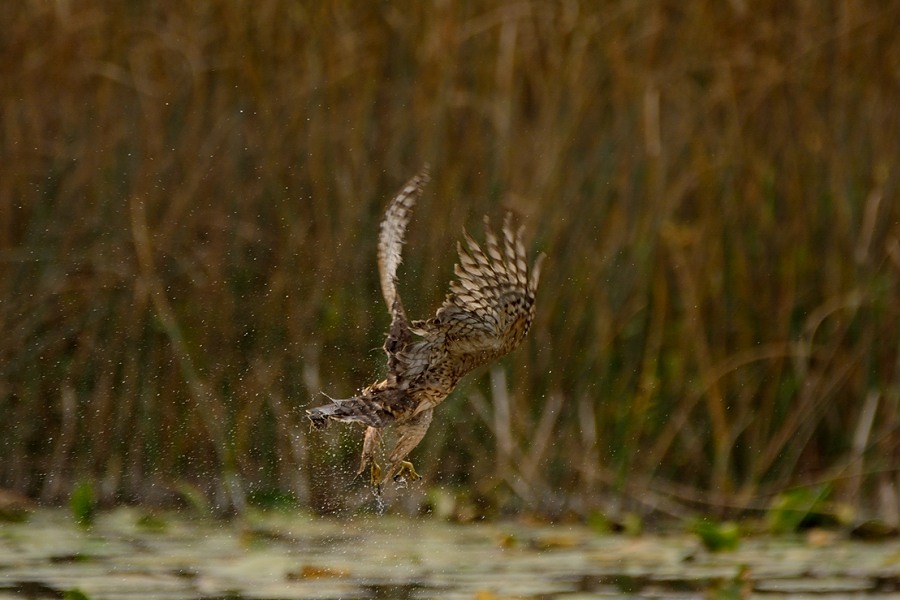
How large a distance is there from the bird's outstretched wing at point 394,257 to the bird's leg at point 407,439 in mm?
123

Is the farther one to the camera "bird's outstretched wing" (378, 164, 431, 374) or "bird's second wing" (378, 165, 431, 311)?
"bird's second wing" (378, 165, 431, 311)

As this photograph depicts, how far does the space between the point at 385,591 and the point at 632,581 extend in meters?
0.59

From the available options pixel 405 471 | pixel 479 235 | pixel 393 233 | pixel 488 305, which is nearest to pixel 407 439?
pixel 405 471

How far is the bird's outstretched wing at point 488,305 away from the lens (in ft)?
10.3

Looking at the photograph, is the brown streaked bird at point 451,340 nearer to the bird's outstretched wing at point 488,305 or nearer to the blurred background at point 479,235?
the bird's outstretched wing at point 488,305

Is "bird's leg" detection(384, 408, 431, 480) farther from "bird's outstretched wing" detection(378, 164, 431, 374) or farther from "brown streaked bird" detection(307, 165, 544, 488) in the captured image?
"bird's outstretched wing" detection(378, 164, 431, 374)

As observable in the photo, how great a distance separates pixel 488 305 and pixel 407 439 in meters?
0.35

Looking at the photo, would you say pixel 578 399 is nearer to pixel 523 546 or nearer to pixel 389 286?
pixel 523 546

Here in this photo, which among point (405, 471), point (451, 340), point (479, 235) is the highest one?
point (479, 235)

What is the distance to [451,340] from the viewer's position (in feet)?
10.5

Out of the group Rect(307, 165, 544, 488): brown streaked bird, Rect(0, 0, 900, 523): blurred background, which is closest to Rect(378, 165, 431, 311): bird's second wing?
Rect(307, 165, 544, 488): brown streaked bird

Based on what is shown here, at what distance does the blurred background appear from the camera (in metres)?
4.76

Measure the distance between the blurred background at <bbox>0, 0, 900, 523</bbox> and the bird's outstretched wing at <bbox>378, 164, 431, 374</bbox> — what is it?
0.99 m

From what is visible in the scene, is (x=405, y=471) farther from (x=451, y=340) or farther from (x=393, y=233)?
(x=393, y=233)
